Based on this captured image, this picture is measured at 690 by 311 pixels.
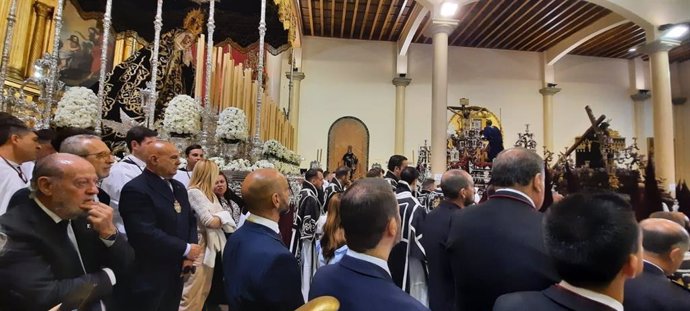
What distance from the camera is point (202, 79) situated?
5.38 metres

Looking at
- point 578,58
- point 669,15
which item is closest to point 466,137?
point 669,15

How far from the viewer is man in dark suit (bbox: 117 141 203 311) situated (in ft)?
7.79

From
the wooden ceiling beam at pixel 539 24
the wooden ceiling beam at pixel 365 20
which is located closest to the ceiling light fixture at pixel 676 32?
the wooden ceiling beam at pixel 539 24

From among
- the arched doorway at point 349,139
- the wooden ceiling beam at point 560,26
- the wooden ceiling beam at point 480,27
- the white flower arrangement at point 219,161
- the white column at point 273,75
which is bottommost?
the white flower arrangement at point 219,161

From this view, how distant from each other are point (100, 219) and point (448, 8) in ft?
29.3

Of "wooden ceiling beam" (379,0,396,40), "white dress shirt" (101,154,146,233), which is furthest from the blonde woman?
"wooden ceiling beam" (379,0,396,40)

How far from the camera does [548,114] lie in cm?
1530

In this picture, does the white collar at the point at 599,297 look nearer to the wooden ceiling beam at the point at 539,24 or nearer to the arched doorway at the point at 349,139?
the wooden ceiling beam at the point at 539,24

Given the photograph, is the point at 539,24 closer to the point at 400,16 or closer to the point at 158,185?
the point at 400,16

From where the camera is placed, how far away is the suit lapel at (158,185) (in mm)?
2527

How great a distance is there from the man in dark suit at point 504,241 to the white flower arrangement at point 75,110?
3724 mm

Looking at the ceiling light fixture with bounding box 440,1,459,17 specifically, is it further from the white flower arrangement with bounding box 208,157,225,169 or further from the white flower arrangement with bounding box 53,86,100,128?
the white flower arrangement with bounding box 53,86,100,128

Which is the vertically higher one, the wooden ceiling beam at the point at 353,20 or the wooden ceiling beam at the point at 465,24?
the wooden ceiling beam at the point at 465,24

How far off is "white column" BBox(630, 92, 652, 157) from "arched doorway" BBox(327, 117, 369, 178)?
10210 mm
